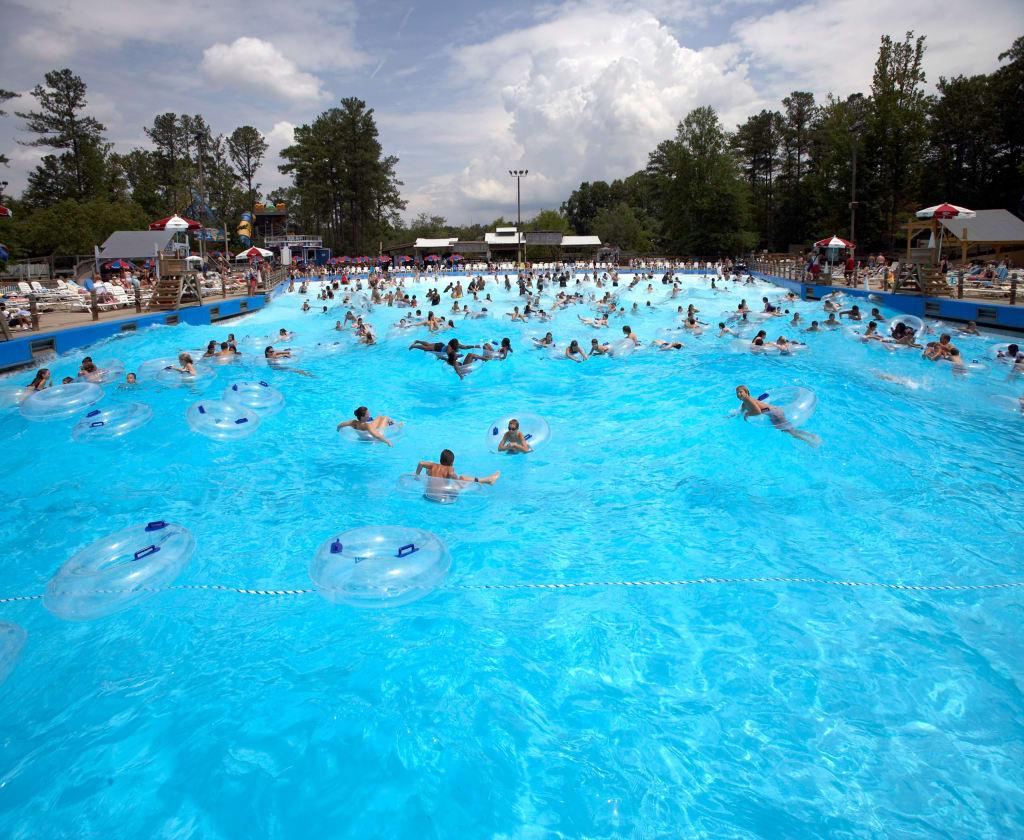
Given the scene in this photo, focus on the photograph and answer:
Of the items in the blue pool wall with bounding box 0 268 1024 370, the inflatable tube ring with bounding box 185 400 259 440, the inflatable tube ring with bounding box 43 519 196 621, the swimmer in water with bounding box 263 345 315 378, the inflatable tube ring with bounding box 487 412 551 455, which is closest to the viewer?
the inflatable tube ring with bounding box 43 519 196 621

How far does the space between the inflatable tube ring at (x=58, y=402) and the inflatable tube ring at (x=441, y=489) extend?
6.69m

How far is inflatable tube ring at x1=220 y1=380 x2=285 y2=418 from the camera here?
9.95 meters

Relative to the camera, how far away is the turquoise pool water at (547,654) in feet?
12.0

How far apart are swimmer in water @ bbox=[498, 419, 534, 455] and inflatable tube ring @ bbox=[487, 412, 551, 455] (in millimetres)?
44

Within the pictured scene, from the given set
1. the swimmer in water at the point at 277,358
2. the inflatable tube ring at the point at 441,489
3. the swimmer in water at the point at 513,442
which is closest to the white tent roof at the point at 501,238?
the swimmer in water at the point at 277,358

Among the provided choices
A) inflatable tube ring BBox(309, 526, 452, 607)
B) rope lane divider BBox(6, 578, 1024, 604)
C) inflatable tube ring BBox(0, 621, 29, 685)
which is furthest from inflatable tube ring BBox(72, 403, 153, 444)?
inflatable tube ring BBox(309, 526, 452, 607)

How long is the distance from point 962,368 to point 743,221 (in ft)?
151

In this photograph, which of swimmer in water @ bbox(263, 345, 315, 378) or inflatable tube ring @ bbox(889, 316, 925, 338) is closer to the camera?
swimmer in water @ bbox(263, 345, 315, 378)

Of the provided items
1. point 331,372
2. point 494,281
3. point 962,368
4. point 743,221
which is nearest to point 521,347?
point 331,372

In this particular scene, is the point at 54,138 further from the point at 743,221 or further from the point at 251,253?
the point at 743,221

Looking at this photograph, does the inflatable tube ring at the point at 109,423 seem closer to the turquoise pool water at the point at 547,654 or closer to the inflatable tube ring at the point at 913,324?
the turquoise pool water at the point at 547,654

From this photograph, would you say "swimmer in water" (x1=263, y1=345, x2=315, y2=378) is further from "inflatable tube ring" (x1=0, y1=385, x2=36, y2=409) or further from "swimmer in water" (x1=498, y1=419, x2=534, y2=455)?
"swimmer in water" (x1=498, y1=419, x2=534, y2=455)

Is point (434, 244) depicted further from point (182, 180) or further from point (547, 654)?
point (547, 654)

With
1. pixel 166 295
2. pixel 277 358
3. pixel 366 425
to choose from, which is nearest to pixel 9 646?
pixel 366 425
